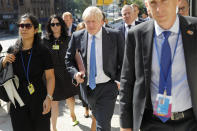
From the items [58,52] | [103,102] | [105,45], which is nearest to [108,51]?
[105,45]

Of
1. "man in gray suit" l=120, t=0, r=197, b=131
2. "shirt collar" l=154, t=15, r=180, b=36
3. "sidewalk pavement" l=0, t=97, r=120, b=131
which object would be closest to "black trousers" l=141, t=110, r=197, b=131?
"man in gray suit" l=120, t=0, r=197, b=131

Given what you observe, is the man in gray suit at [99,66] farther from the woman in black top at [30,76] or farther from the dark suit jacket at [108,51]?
the woman in black top at [30,76]

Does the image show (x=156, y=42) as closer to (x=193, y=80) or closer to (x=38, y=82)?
(x=193, y=80)

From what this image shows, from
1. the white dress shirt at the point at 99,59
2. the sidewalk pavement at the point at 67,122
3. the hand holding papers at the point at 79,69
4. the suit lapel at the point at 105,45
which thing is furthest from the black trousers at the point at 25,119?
the sidewalk pavement at the point at 67,122

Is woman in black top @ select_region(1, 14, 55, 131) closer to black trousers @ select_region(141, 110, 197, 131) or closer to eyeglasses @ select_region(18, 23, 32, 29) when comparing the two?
eyeglasses @ select_region(18, 23, 32, 29)

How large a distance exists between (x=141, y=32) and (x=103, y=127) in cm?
173

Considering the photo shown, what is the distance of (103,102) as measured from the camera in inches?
125

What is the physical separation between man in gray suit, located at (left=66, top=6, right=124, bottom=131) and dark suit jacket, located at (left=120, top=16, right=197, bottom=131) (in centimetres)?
126

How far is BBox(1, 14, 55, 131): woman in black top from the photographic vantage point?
2725 millimetres

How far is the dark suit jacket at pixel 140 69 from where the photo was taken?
1583mm

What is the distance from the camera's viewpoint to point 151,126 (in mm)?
1791

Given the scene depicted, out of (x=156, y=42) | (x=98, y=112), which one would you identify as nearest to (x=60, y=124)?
(x=98, y=112)

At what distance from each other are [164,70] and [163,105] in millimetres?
267

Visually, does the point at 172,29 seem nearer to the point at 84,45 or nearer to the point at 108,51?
the point at 108,51
